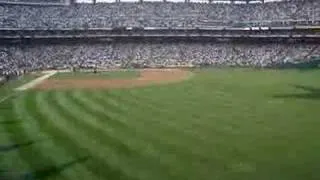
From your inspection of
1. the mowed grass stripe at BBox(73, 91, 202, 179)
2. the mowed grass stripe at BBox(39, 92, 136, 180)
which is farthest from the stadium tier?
→ the mowed grass stripe at BBox(73, 91, 202, 179)

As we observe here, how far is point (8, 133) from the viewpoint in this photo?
1048 inches

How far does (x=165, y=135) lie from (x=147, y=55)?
52189mm

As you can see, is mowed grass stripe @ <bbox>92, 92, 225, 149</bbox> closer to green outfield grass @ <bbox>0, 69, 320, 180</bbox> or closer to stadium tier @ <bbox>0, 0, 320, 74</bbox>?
green outfield grass @ <bbox>0, 69, 320, 180</bbox>

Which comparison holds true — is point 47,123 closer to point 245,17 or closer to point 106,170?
point 106,170

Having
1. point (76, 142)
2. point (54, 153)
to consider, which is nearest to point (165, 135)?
A: point (76, 142)

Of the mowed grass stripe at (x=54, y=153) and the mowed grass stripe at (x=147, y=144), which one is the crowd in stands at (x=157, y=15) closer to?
the mowed grass stripe at (x=54, y=153)

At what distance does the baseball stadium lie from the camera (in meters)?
19.9

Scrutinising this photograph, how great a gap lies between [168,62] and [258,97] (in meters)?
37.8

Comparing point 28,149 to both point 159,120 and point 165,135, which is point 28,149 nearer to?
point 165,135

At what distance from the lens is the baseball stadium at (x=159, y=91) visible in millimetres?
19875

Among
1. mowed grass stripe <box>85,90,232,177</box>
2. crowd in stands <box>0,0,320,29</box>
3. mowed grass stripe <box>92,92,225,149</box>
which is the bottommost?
mowed grass stripe <box>92,92,225,149</box>

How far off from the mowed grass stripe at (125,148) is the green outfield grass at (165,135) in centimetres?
4

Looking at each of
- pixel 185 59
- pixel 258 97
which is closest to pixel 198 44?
pixel 185 59

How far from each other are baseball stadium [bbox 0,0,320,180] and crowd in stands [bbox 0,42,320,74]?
246mm
